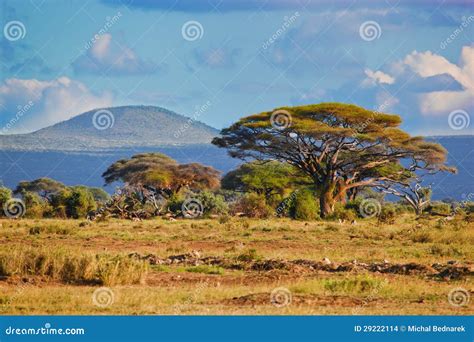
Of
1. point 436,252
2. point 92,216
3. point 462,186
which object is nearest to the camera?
point 436,252

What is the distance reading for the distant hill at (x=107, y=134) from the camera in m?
120

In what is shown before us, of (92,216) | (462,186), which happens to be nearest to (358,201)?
(92,216)

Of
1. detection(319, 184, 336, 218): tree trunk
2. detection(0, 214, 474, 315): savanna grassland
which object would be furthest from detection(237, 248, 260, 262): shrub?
detection(319, 184, 336, 218): tree trunk

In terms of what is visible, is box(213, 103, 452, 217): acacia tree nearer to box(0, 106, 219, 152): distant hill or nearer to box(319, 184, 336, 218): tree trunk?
box(319, 184, 336, 218): tree trunk

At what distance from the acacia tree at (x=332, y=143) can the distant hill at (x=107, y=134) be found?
3046 inches

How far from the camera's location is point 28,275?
14273 millimetres

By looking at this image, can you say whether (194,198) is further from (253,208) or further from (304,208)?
(304,208)

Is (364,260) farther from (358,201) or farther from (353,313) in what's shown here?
(358,201)

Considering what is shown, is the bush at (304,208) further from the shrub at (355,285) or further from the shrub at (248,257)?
the shrub at (355,285)

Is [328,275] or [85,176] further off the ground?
[85,176]

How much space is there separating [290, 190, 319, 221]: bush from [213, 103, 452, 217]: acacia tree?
58 cm

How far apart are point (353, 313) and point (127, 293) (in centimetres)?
321

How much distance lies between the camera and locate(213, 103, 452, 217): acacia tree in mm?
38438

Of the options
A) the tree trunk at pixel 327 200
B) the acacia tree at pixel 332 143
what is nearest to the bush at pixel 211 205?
the acacia tree at pixel 332 143
